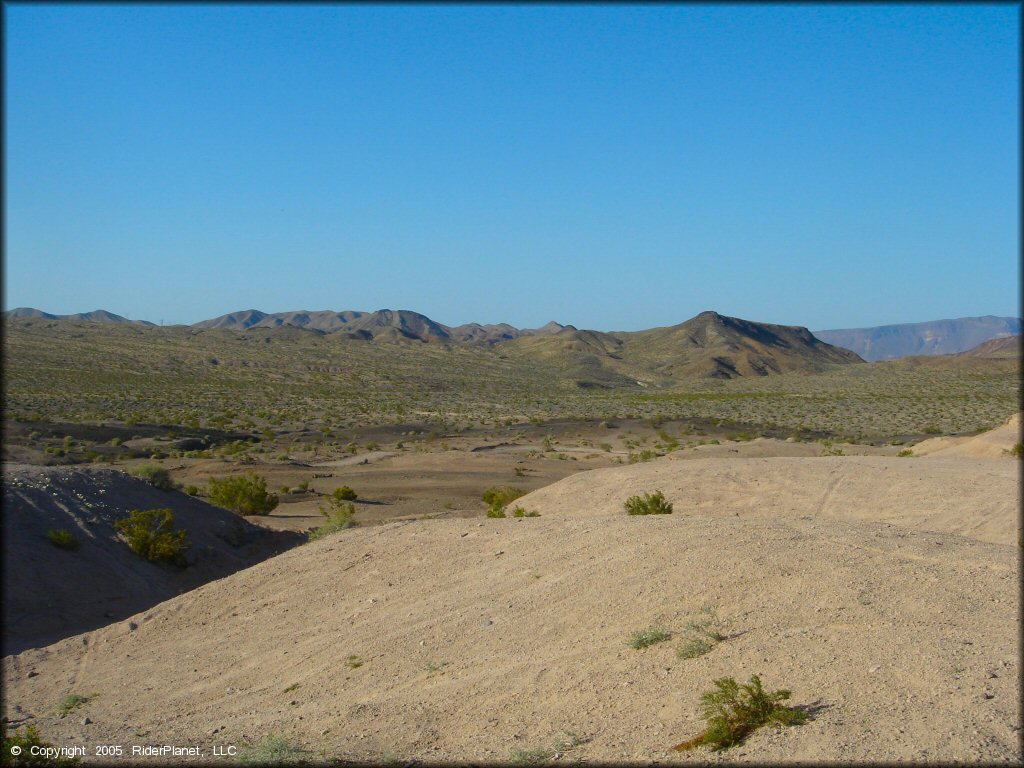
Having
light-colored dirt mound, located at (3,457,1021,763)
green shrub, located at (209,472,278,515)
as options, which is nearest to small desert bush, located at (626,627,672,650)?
light-colored dirt mound, located at (3,457,1021,763)

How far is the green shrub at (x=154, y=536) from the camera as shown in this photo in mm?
18219

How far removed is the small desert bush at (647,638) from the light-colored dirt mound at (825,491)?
8051 millimetres

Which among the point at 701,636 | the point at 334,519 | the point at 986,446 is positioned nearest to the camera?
the point at 701,636

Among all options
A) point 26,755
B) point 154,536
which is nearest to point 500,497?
point 154,536

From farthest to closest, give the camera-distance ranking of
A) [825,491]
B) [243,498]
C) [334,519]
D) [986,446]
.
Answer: [986,446]
[243,498]
[334,519]
[825,491]

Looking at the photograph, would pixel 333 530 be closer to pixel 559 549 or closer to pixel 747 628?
pixel 559 549

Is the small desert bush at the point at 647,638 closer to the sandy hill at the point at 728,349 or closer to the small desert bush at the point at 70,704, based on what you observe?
the small desert bush at the point at 70,704

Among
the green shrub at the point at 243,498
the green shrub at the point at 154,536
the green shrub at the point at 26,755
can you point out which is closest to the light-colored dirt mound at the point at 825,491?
the green shrub at the point at 243,498

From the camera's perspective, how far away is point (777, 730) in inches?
249

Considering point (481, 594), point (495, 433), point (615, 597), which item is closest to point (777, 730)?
point (615, 597)

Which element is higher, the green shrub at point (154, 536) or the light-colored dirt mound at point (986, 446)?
the light-colored dirt mound at point (986, 446)

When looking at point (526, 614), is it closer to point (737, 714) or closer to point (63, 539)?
point (737, 714)

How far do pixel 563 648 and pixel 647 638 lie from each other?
3.23 ft

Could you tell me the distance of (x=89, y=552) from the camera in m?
17.3
